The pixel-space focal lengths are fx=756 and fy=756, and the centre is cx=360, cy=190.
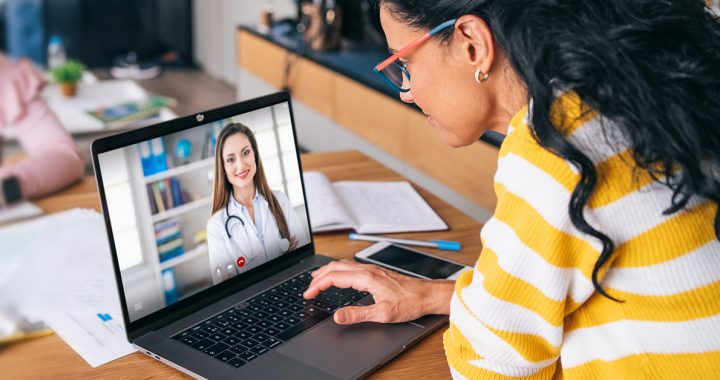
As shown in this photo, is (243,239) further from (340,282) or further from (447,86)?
(447,86)

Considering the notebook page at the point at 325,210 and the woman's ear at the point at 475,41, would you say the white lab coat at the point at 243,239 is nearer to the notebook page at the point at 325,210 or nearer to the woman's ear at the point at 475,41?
the notebook page at the point at 325,210

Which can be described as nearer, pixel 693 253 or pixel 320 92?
pixel 693 253

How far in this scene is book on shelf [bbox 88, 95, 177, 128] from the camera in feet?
8.42

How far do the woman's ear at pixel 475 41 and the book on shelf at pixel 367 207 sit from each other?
0.54 m

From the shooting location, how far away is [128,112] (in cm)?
265

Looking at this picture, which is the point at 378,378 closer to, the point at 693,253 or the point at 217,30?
the point at 693,253

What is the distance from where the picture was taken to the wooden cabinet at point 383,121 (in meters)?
2.23

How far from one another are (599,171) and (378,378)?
0.37 metres

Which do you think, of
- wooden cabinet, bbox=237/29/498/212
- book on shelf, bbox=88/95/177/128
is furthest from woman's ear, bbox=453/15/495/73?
book on shelf, bbox=88/95/177/128

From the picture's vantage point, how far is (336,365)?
0.91 m

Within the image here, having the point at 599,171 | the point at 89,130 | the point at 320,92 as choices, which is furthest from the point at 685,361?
the point at 320,92

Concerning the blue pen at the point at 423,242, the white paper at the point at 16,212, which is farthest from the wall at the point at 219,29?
the white paper at the point at 16,212

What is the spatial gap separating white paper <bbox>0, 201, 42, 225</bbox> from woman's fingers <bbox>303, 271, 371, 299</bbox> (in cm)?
57

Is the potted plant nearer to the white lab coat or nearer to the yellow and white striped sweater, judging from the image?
the white lab coat
